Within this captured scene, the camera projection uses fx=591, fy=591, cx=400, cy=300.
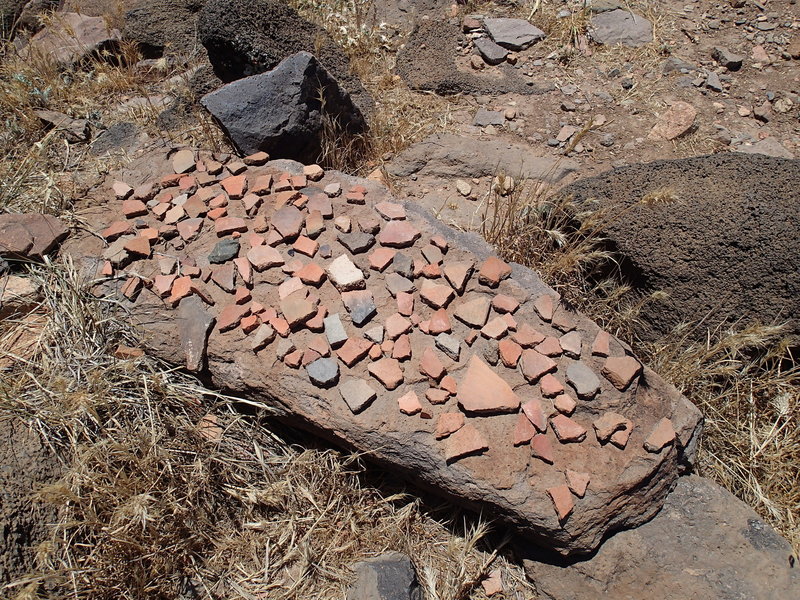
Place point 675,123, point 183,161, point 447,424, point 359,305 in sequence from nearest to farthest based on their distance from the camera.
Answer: point 447,424 < point 359,305 < point 183,161 < point 675,123

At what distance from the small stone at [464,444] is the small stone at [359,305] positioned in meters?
0.53

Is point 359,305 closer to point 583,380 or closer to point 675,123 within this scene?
point 583,380

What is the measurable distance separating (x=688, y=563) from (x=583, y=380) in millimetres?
657

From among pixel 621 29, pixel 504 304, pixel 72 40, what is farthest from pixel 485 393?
pixel 72 40

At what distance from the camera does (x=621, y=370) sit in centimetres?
206

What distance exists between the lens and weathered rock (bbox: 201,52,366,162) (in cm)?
288

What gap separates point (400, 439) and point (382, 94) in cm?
247

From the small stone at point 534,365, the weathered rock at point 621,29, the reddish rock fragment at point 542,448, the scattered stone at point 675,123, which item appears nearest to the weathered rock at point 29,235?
the small stone at point 534,365

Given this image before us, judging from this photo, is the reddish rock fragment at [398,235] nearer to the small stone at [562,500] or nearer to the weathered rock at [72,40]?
the small stone at [562,500]

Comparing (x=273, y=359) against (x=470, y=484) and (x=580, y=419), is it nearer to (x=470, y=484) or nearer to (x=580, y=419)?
(x=470, y=484)

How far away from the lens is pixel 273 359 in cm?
213

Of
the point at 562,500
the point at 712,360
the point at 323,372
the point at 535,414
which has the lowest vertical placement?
the point at 712,360

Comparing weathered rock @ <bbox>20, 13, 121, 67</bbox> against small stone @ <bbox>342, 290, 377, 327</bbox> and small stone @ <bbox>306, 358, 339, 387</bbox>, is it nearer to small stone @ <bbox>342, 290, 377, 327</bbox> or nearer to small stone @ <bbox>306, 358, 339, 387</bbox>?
small stone @ <bbox>342, 290, 377, 327</bbox>

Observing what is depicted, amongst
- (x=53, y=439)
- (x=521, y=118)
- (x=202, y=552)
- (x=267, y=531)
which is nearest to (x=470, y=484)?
(x=267, y=531)
